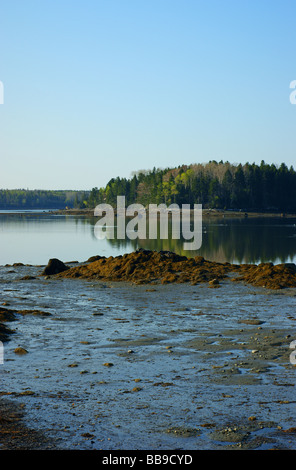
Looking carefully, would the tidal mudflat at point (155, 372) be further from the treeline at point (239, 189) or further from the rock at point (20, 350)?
the treeline at point (239, 189)

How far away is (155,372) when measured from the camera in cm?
1275

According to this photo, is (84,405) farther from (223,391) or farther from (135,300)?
(135,300)

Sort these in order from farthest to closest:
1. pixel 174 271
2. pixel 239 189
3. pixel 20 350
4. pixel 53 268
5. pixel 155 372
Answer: pixel 239 189, pixel 53 268, pixel 174 271, pixel 20 350, pixel 155 372

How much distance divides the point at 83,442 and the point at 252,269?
24.5 metres

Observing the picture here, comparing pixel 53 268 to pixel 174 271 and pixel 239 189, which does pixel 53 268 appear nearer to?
pixel 174 271

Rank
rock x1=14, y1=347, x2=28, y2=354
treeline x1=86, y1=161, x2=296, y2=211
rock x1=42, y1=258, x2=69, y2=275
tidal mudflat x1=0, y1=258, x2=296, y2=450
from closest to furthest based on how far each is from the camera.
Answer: tidal mudflat x1=0, y1=258, x2=296, y2=450, rock x1=14, y1=347, x2=28, y2=354, rock x1=42, y1=258, x2=69, y2=275, treeline x1=86, y1=161, x2=296, y2=211

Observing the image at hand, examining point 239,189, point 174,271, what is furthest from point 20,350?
Result: point 239,189

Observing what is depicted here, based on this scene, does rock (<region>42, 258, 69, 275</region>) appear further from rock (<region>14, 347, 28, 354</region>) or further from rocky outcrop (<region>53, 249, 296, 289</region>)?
rock (<region>14, 347, 28, 354</region>)

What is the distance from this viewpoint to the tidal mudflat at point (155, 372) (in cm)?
929

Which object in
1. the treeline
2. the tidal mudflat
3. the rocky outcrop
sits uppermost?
the treeline

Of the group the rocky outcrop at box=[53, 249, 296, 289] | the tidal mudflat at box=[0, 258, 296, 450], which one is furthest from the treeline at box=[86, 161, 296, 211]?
the tidal mudflat at box=[0, 258, 296, 450]

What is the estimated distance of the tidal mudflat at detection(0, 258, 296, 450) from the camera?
9.29 metres

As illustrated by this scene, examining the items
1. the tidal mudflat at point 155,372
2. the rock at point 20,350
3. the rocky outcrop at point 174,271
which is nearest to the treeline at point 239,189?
the rocky outcrop at point 174,271
